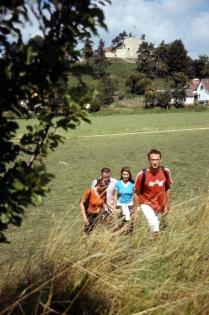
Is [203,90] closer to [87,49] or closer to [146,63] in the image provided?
[146,63]

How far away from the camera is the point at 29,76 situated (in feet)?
9.14

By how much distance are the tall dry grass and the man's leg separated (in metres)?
0.35

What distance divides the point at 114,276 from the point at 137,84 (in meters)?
138

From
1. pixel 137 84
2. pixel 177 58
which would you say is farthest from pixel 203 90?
pixel 177 58

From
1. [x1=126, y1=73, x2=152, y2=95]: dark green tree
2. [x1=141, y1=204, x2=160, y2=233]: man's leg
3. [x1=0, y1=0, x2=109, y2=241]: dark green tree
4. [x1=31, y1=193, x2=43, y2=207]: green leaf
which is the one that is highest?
[x1=126, y1=73, x2=152, y2=95]: dark green tree

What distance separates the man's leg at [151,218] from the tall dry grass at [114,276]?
35 cm

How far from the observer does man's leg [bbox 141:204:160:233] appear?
5795mm

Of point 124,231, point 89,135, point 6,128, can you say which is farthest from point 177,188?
point 89,135

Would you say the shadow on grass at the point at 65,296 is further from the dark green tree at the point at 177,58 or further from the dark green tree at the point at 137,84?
the dark green tree at the point at 177,58

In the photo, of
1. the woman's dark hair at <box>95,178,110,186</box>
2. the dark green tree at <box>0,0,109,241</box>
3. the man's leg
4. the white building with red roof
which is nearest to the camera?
the dark green tree at <box>0,0,109,241</box>

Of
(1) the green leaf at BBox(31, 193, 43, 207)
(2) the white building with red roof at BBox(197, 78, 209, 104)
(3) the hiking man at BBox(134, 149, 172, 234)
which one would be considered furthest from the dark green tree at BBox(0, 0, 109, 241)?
(2) the white building with red roof at BBox(197, 78, 209, 104)

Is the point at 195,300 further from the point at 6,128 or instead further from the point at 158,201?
the point at 158,201

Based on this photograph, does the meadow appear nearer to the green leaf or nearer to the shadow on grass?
the shadow on grass

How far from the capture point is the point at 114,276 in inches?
172
